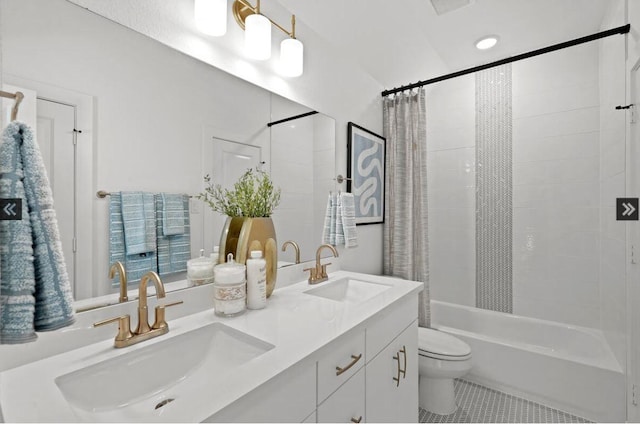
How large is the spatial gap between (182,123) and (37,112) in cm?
39

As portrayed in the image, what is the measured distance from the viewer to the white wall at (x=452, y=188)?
8.41ft

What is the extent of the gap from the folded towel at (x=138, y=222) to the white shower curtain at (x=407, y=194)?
1792 mm

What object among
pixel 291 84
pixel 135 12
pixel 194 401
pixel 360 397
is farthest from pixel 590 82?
pixel 194 401

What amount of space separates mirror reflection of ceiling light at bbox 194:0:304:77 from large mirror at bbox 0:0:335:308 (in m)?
0.14

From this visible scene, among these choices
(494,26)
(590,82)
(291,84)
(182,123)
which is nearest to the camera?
(182,123)

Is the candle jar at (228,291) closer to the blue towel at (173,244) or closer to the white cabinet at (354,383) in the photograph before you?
the blue towel at (173,244)

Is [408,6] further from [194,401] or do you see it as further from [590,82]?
[194,401]

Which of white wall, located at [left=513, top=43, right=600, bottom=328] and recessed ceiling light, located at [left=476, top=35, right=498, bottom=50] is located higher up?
recessed ceiling light, located at [left=476, top=35, right=498, bottom=50]

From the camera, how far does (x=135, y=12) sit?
3.11 ft

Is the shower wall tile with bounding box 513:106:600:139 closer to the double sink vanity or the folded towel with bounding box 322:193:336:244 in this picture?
the folded towel with bounding box 322:193:336:244

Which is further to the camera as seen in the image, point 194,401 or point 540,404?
point 540,404

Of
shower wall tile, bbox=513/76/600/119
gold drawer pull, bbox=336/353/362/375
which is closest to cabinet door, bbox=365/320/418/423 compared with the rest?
gold drawer pull, bbox=336/353/362/375

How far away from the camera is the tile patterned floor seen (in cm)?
173

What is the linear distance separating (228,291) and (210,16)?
1.00 meters
